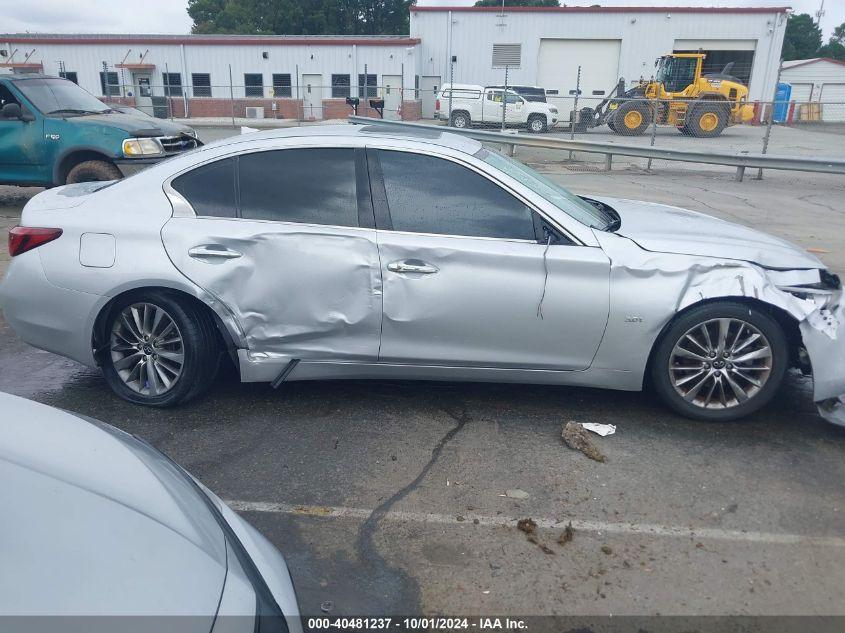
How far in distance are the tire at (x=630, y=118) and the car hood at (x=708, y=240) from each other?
2316cm

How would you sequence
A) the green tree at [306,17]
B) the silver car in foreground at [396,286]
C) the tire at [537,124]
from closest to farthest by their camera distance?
the silver car in foreground at [396,286] < the tire at [537,124] < the green tree at [306,17]

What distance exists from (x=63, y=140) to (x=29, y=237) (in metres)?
6.77

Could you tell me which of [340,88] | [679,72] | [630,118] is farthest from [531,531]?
[340,88]

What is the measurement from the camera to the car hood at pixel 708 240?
4.14m

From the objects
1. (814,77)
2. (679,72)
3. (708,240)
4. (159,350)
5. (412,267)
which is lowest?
(159,350)

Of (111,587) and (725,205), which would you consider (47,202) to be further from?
(725,205)

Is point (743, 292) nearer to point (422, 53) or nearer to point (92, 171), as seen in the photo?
point (92, 171)

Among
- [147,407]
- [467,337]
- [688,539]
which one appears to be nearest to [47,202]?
[147,407]

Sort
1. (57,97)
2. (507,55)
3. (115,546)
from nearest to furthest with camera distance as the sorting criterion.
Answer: (115,546) → (57,97) → (507,55)

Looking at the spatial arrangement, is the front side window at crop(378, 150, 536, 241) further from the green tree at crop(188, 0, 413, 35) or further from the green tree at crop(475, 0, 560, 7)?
the green tree at crop(475, 0, 560, 7)

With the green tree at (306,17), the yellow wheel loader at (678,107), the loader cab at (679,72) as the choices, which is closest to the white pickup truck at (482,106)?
the yellow wheel loader at (678,107)

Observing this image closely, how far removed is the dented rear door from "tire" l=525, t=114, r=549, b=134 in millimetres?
26212

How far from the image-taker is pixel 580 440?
3986 mm

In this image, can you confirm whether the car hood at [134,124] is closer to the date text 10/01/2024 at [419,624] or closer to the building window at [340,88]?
the date text 10/01/2024 at [419,624]
